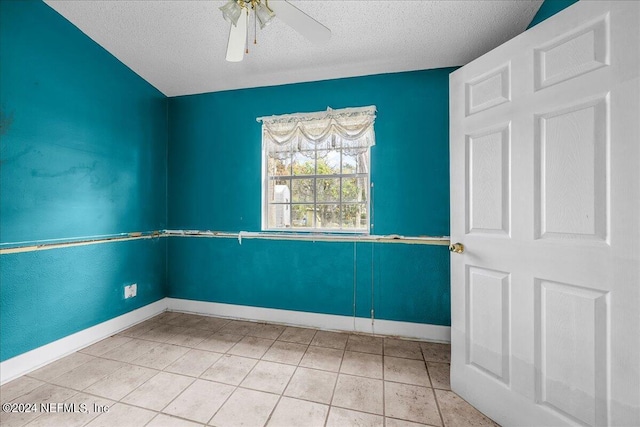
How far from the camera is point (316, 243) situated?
2760 millimetres

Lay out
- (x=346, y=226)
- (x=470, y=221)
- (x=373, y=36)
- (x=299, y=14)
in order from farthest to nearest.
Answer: (x=346, y=226) → (x=373, y=36) → (x=470, y=221) → (x=299, y=14)

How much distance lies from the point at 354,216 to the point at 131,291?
2571mm

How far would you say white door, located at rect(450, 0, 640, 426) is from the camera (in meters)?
1.04

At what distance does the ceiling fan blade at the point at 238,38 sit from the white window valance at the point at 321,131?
1198 millimetres

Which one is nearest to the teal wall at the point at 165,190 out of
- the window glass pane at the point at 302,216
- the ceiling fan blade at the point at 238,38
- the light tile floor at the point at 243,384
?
the window glass pane at the point at 302,216

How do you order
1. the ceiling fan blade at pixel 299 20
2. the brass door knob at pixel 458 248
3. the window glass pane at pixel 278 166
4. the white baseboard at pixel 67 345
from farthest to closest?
1. the window glass pane at pixel 278 166
2. the white baseboard at pixel 67 345
3. the brass door knob at pixel 458 248
4. the ceiling fan blade at pixel 299 20

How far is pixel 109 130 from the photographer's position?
8.43 feet

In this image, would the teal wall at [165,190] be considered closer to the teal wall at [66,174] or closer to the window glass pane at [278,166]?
the teal wall at [66,174]

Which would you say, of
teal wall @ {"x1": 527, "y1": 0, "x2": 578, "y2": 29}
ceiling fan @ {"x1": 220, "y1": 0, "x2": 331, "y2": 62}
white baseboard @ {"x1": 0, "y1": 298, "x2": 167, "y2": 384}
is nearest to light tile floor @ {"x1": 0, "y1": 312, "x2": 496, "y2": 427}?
white baseboard @ {"x1": 0, "y1": 298, "x2": 167, "y2": 384}

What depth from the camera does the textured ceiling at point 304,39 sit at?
192 centimetres

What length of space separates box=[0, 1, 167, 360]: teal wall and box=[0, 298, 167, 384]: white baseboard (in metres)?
0.05

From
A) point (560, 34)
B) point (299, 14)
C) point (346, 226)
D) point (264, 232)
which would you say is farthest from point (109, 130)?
point (560, 34)

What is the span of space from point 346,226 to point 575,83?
1998 mm

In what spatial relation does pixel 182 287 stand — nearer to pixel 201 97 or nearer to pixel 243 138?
pixel 243 138
